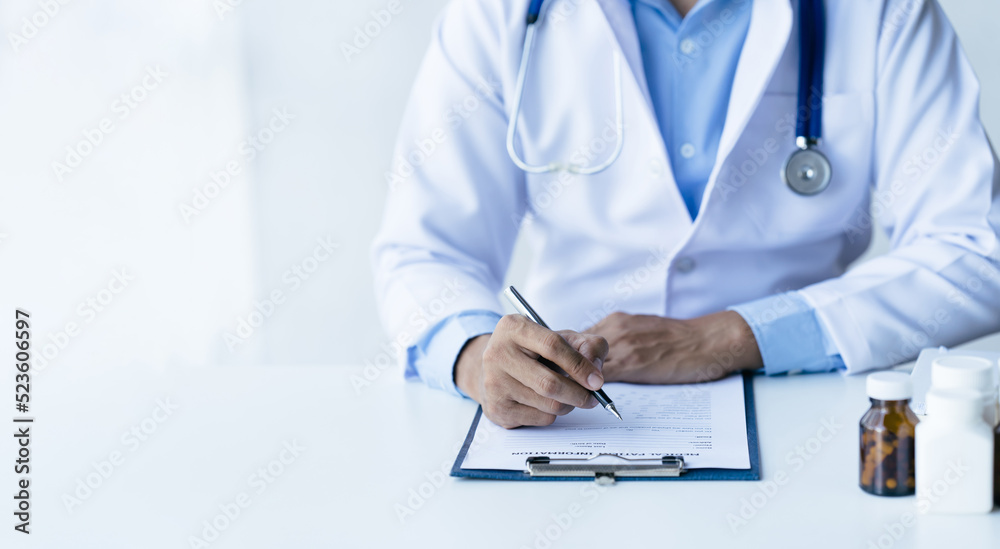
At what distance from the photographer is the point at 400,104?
243 centimetres

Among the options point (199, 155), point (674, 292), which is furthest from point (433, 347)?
point (199, 155)

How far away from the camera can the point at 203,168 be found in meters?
2.38

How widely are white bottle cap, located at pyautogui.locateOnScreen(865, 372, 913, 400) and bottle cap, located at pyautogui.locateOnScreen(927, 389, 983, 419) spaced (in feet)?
0.09

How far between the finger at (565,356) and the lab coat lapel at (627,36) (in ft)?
1.79

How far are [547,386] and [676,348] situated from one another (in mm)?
278

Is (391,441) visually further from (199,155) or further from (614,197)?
(199,155)

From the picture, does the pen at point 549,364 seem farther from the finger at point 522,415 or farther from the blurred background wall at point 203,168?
the blurred background wall at point 203,168

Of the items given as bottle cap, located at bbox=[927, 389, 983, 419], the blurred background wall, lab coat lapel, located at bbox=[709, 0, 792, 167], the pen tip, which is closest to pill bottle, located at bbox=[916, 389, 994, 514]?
bottle cap, located at bbox=[927, 389, 983, 419]

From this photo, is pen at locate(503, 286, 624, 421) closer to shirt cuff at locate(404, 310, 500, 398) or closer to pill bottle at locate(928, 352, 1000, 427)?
shirt cuff at locate(404, 310, 500, 398)

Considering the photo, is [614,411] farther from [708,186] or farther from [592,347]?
[708,186]

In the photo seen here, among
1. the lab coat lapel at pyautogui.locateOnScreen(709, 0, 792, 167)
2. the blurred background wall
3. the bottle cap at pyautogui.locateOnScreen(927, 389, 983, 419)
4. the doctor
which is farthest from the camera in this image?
the blurred background wall

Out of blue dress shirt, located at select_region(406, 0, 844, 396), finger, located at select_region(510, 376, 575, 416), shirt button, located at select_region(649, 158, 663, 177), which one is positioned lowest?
finger, located at select_region(510, 376, 575, 416)

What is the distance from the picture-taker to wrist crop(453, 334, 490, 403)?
1.09 meters

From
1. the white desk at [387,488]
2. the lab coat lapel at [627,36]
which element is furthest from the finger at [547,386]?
the lab coat lapel at [627,36]
